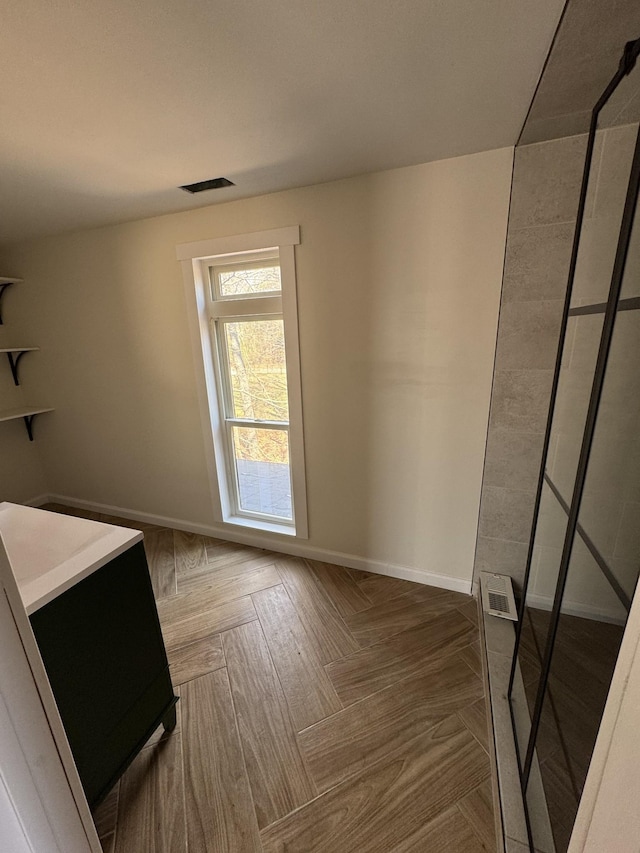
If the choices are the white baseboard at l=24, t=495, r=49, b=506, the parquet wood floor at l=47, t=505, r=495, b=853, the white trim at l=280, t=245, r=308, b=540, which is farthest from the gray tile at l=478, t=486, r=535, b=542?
the white baseboard at l=24, t=495, r=49, b=506

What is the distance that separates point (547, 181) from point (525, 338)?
642 millimetres

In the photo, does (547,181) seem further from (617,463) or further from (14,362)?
(14,362)

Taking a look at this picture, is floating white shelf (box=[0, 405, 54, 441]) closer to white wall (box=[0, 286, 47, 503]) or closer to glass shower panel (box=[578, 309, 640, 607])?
white wall (box=[0, 286, 47, 503])

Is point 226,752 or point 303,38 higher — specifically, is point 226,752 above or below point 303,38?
below

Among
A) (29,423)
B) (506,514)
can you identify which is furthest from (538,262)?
(29,423)

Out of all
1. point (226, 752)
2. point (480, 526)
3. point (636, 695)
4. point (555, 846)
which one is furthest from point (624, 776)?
point (480, 526)

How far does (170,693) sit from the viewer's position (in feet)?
4.43

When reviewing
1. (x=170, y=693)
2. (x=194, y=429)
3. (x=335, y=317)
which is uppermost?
(x=335, y=317)

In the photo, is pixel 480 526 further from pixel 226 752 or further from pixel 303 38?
pixel 303 38

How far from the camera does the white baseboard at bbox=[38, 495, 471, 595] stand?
2.09m

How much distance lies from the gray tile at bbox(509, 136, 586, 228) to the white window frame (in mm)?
1074

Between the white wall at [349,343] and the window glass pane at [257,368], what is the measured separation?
27cm

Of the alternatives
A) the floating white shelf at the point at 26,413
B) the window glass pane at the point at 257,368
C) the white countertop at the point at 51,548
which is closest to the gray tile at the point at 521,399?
the window glass pane at the point at 257,368

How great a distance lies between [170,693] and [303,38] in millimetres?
2206
